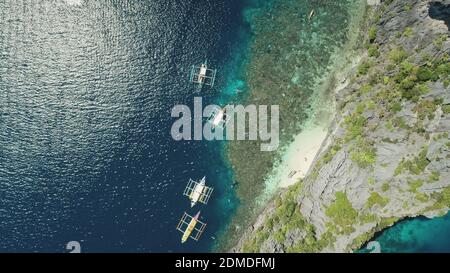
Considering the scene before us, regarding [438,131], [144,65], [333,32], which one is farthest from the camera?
[144,65]

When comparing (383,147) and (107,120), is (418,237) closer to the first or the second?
(383,147)

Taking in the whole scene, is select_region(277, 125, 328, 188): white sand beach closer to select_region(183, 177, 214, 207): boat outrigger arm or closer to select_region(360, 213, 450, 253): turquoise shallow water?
select_region(183, 177, 214, 207): boat outrigger arm

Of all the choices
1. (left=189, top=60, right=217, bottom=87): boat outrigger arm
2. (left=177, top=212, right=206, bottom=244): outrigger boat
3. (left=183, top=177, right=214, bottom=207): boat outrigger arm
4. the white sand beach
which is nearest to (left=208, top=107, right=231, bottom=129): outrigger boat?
(left=189, top=60, right=217, bottom=87): boat outrigger arm

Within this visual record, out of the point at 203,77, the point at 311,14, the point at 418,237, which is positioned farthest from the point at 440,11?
the point at 203,77

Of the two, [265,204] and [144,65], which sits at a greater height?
[144,65]
